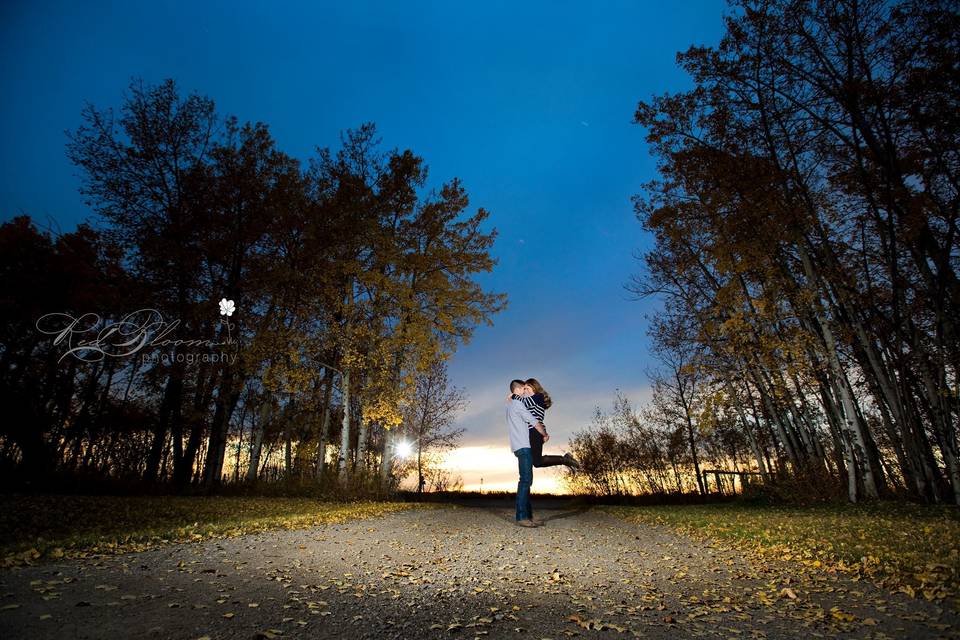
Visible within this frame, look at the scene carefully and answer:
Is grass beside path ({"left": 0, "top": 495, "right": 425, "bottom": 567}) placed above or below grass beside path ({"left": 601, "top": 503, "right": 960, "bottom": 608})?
above

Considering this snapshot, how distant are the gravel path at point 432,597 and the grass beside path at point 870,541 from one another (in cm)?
34

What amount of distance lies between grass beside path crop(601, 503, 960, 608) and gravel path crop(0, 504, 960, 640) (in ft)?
1.12

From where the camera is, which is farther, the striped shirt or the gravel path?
the striped shirt

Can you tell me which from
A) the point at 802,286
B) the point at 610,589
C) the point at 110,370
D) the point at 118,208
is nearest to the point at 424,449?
the point at 110,370

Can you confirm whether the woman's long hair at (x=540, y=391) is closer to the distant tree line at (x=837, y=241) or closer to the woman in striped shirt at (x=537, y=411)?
the woman in striped shirt at (x=537, y=411)

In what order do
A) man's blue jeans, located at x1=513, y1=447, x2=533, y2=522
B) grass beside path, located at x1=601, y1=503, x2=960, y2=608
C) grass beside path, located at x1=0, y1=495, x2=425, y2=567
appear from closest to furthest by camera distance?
1. grass beside path, located at x1=601, y1=503, x2=960, y2=608
2. grass beside path, located at x1=0, y1=495, x2=425, y2=567
3. man's blue jeans, located at x1=513, y1=447, x2=533, y2=522

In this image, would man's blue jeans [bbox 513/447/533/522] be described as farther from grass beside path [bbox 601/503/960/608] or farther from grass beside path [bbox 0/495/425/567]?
grass beside path [bbox 0/495/425/567]

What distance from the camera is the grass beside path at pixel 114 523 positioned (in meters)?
4.18

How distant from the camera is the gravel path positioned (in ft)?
8.66

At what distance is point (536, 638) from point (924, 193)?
11447 millimetres

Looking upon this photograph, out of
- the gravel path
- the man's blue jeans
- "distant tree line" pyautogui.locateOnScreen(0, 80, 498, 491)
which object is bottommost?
the gravel path

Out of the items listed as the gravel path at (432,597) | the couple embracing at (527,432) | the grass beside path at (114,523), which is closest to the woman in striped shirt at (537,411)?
the couple embracing at (527,432)

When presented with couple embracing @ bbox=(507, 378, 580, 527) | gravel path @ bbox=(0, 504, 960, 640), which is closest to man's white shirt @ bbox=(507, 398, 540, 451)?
couple embracing @ bbox=(507, 378, 580, 527)

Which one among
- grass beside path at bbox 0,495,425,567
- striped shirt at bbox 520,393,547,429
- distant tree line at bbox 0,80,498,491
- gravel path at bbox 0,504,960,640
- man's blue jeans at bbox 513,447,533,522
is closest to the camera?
gravel path at bbox 0,504,960,640
